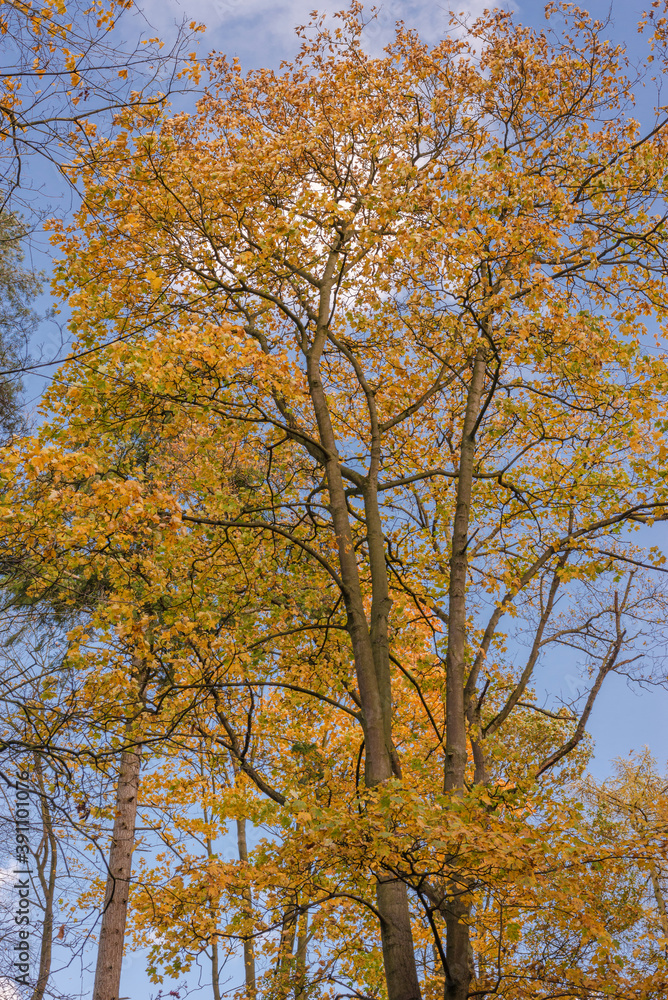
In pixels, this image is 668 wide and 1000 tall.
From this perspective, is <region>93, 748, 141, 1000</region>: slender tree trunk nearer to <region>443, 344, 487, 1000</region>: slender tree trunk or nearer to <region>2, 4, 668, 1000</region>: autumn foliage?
<region>2, 4, 668, 1000</region>: autumn foliage

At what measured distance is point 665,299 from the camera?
8.69 meters

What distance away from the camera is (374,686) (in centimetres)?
715

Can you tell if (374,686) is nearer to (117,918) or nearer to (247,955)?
(117,918)

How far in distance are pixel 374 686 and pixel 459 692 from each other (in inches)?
35.0

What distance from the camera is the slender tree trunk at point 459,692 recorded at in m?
6.09

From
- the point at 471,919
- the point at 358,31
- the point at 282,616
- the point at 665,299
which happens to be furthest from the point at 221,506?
Result: the point at 358,31

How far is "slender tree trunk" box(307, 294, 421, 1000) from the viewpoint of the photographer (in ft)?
19.6

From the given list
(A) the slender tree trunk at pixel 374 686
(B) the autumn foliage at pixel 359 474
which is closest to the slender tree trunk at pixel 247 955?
(B) the autumn foliage at pixel 359 474

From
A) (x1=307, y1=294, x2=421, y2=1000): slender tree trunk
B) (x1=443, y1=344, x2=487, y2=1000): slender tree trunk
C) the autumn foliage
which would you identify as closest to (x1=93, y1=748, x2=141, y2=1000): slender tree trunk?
the autumn foliage

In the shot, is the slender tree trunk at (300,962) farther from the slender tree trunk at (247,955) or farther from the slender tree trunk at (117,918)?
the slender tree trunk at (117,918)

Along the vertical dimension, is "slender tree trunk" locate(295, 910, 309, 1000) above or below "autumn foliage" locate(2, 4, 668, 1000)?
below

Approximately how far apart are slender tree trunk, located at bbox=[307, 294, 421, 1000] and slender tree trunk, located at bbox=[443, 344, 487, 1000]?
40 cm

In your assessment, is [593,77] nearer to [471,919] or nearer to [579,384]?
[579,384]

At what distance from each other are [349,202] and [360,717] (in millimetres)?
6559
